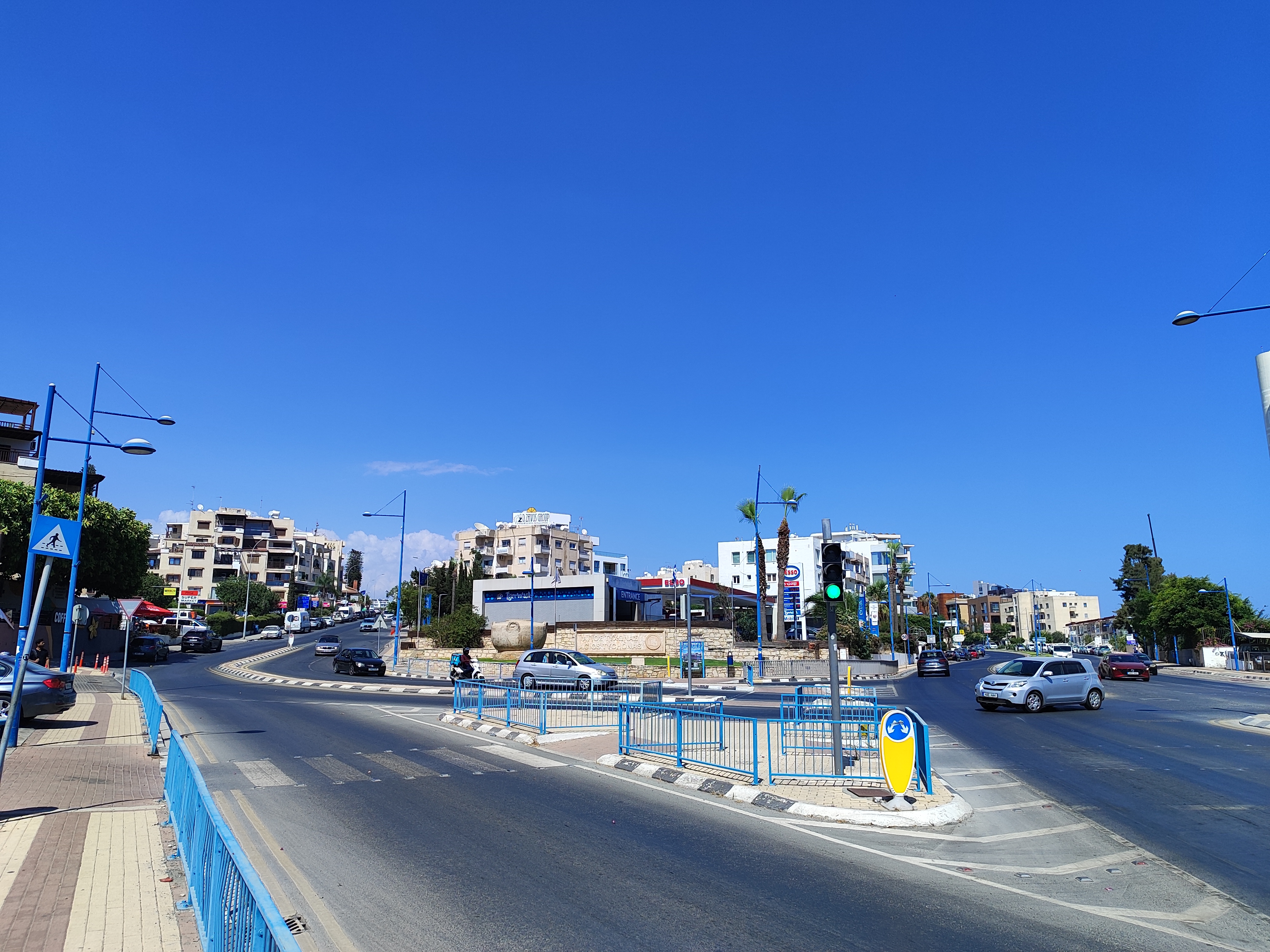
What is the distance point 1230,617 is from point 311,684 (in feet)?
201

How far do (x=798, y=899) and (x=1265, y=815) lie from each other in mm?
7305

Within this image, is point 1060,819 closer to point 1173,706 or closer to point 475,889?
point 475,889

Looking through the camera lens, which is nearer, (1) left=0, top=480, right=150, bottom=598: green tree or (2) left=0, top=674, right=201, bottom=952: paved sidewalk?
(2) left=0, top=674, right=201, bottom=952: paved sidewalk

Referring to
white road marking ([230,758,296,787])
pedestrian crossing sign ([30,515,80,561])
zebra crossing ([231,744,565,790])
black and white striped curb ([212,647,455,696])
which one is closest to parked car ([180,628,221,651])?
black and white striped curb ([212,647,455,696])

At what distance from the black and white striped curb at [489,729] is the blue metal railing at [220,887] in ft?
34.4

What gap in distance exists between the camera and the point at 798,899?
682cm

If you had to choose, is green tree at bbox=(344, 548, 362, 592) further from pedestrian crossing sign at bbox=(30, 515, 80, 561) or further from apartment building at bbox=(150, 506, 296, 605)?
pedestrian crossing sign at bbox=(30, 515, 80, 561)

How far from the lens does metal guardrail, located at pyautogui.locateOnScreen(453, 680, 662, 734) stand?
62.8ft

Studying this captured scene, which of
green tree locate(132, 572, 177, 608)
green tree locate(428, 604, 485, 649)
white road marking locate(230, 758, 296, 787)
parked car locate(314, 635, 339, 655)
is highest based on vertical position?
green tree locate(132, 572, 177, 608)

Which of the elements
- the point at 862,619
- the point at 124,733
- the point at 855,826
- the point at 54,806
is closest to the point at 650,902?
the point at 855,826

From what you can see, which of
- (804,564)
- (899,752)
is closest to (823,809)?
(899,752)

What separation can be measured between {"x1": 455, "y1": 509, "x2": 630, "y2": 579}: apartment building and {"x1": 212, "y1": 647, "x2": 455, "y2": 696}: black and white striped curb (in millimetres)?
63700

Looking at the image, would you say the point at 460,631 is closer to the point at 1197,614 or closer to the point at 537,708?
the point at 537,708

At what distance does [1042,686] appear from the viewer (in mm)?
23578
